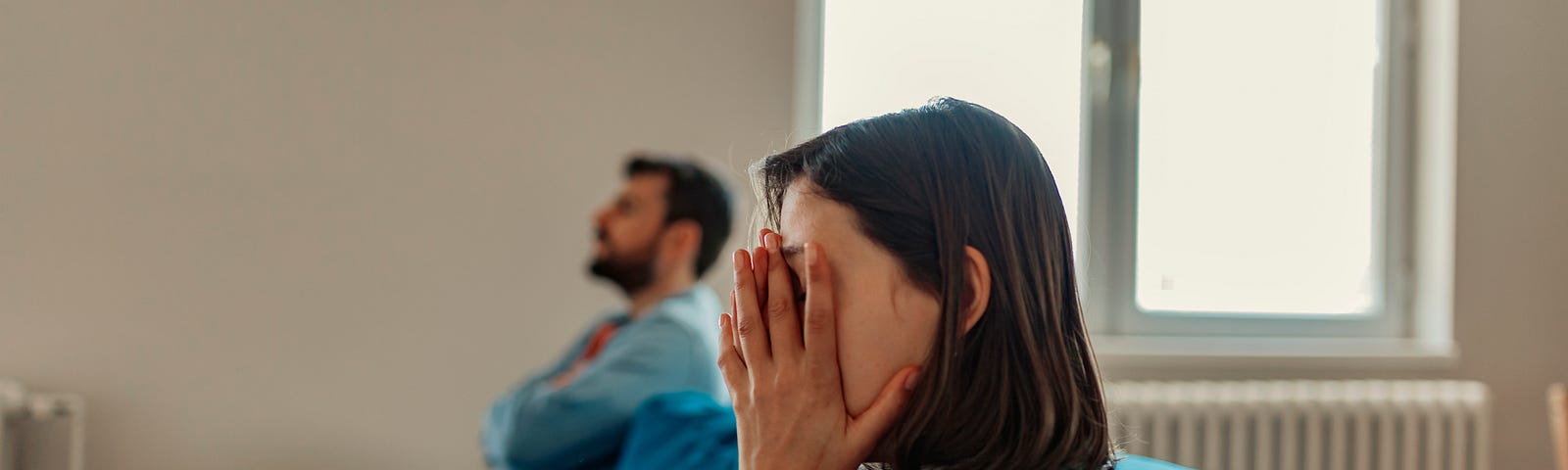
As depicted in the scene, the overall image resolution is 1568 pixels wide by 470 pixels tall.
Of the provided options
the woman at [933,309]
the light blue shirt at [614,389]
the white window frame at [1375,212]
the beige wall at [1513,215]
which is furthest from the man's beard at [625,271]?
A: the beige wall at [1513,215]

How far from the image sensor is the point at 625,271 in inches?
97.1

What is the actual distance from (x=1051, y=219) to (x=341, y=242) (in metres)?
1.91

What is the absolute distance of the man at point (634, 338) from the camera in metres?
1.90

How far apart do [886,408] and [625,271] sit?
5.40 feet

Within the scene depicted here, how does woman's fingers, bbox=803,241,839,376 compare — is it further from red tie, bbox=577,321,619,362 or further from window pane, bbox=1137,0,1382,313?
window pane, bbox=1137,0,1382,313

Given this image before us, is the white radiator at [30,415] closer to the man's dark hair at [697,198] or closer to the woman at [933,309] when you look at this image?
the man's dark hair at [697,198]

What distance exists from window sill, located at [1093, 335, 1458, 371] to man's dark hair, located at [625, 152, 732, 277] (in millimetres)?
938

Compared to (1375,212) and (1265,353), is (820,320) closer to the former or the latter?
(1265,353)

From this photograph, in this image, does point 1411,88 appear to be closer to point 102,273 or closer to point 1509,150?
point 1509,150

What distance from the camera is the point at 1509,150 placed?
307cm

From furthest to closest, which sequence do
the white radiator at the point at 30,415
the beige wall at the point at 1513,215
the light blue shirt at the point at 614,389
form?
the beige wall at the point at 1513,215
the white radiator at the point at 30,415
the light blue shirt at the point at 614,389

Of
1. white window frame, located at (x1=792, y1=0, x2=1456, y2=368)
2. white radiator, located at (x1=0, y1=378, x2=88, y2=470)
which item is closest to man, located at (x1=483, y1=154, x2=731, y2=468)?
white window frame, located at (x1=792, y1=0, x2=1456, y2=368)

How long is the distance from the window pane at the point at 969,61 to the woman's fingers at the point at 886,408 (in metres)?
1.93

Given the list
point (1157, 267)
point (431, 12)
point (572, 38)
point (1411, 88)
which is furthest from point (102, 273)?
point (1411, 88)
